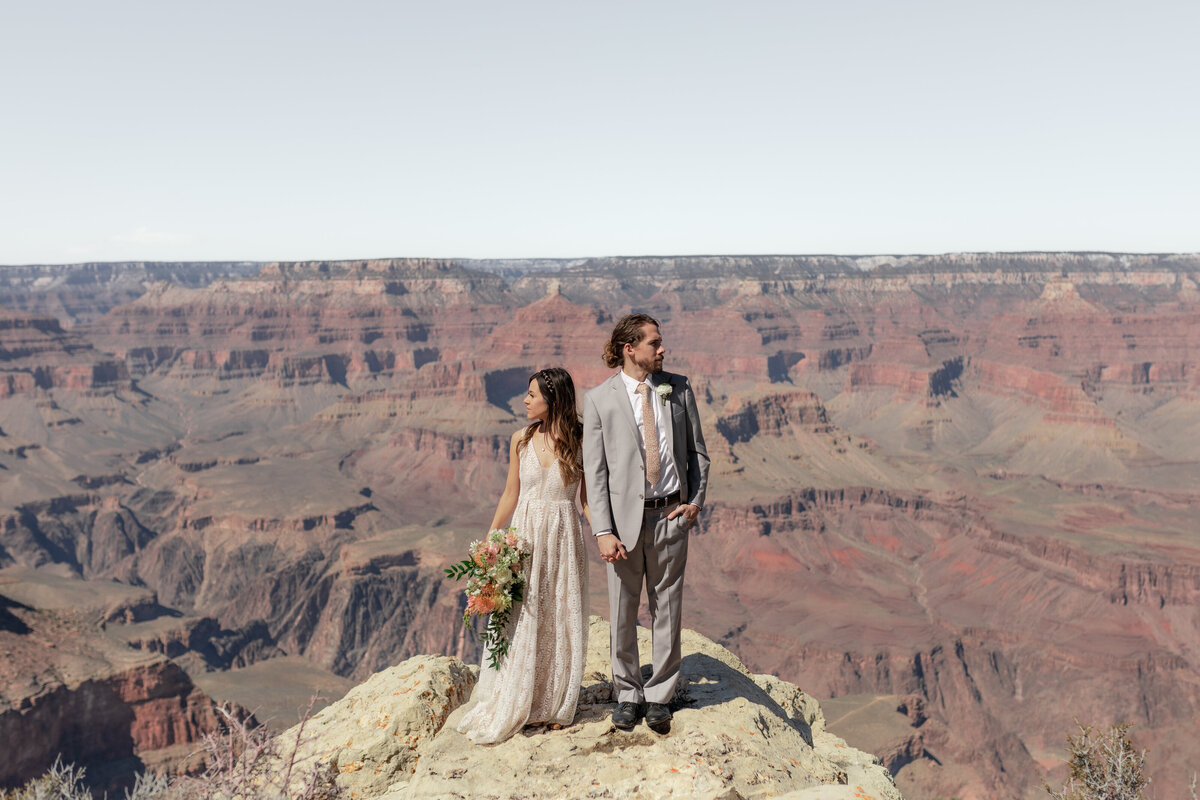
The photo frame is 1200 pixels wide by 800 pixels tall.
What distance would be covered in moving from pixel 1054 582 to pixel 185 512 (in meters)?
148

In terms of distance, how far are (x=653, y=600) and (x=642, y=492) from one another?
4.77 ft

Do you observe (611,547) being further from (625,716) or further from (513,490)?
(625,716)

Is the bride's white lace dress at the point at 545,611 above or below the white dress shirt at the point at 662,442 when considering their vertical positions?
below

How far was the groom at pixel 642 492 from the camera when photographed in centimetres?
1003

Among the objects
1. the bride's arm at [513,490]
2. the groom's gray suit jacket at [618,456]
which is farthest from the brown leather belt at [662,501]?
the bride's arm at [513,490]

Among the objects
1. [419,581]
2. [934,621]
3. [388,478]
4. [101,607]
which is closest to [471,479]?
[388,478]

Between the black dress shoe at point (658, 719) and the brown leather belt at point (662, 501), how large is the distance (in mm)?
2491

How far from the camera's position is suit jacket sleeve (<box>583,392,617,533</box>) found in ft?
32.9

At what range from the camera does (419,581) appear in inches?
4919

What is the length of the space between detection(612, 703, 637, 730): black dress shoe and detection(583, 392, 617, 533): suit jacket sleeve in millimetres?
2241

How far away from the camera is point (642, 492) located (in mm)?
9977

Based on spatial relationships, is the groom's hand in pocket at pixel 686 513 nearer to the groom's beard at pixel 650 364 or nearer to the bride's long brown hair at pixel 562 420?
the bride's long brown hair at pixel 562 420

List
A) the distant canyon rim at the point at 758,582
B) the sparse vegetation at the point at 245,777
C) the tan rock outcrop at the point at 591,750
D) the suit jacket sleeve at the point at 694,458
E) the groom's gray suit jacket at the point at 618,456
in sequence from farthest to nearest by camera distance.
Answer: the distant canyon rim at the point at 758,582 → the suit jacket sleeve at the point at 694,458 → the groom's gray suit jacket at the point at 618,456 → the tan rock outcrop at the point at 591,750 → the sparse vegetation at the point at 245,777

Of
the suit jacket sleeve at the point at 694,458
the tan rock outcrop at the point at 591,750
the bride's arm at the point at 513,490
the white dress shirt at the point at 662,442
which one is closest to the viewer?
the tan rock outcrop at the point at 591,750
